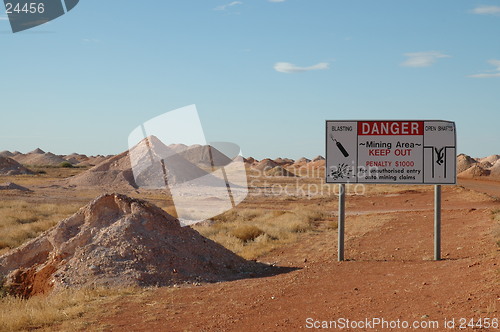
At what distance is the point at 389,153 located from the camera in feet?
42.2

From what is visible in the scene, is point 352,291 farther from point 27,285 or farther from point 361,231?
point 361,231

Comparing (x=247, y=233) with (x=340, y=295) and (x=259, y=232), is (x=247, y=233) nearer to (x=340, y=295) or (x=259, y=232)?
(x=259, y=232)

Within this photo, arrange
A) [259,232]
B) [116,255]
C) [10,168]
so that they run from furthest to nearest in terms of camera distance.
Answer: [10,168] < [259,232] < [116,255]

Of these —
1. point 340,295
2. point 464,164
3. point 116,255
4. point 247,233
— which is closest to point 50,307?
point 116,255

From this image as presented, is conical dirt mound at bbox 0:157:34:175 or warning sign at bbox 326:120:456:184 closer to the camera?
warning sign at bbox 326:120:456:184

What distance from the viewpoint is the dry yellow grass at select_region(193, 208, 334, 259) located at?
17156mm

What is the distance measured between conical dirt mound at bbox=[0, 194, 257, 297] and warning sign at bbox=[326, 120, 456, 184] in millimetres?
3256

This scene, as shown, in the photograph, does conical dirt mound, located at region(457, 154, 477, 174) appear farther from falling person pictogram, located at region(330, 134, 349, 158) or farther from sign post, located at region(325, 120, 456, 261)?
falling person pictogram, located at region(330, 134, 349, 158)

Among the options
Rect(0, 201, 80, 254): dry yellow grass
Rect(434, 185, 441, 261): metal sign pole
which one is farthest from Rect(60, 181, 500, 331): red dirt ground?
Rect(0, 201, 80, 254): dry yellow grass

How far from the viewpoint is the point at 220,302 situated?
9.16 m

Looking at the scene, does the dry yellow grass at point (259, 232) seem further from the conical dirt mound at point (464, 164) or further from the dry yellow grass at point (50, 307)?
the conical dirt mound at point (464, 164)

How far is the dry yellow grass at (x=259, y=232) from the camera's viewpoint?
56.3 ft

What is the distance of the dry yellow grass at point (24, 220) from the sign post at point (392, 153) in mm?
10527

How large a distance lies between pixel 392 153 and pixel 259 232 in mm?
7896
